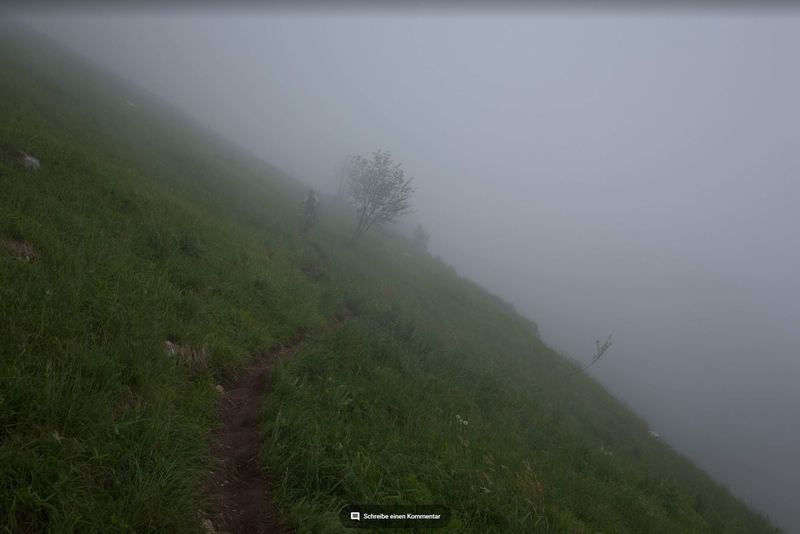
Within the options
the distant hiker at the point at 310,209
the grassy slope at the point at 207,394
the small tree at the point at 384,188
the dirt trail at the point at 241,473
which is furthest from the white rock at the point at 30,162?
the small tree at the point at 384,188

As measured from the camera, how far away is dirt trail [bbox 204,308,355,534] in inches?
157

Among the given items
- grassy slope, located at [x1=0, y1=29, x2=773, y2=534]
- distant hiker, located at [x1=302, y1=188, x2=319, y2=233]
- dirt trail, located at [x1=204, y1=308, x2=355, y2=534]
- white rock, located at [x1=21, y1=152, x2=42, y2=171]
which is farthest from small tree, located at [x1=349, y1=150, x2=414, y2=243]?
dirt trail, located at [x1=204, y1=308, x2=355, y2=534]

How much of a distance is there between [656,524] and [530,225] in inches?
6269

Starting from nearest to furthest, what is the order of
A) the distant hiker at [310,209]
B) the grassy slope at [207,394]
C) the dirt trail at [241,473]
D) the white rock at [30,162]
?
1. the grassy slope at [207,394]
2. the dirt trail at [241,473]
3. the white rock at [30,162]
4. the distant hiker at [310,209]

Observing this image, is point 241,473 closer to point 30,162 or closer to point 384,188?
point 30,162

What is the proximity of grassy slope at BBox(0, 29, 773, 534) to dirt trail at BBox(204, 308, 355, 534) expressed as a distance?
0.22 metres

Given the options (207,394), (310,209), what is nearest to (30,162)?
(207,394)

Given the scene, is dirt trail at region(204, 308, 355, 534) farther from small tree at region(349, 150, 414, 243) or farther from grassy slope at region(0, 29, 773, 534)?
small tree at region(349, 150, 414, 243)

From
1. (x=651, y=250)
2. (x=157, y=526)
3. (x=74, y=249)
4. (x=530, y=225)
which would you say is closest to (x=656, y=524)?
(x=157, y=526)

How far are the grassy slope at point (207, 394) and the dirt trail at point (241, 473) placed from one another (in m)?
0.22

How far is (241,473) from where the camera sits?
4555 millimetres

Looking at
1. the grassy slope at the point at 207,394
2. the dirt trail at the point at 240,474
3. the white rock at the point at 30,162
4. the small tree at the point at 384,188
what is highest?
the small tree at the point at 384,188

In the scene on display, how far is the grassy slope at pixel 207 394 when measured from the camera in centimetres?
364

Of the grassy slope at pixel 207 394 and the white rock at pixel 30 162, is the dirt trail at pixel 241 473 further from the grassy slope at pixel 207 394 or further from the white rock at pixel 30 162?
the white rock at pixel 30 162
